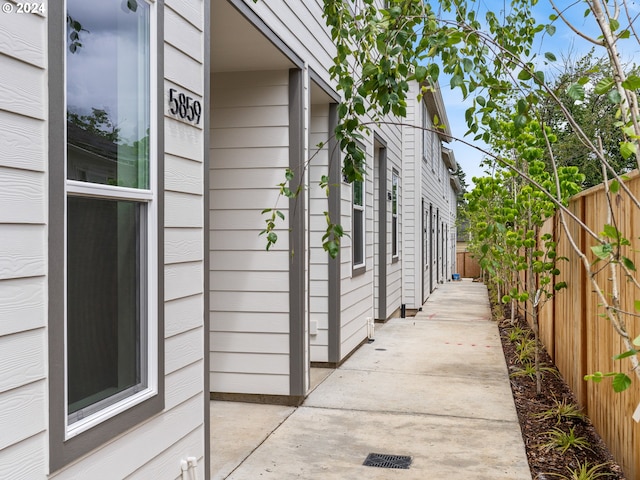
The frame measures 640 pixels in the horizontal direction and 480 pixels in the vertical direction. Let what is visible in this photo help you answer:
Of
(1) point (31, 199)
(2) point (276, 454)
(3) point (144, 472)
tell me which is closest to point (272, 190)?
(2) point (276, 454)

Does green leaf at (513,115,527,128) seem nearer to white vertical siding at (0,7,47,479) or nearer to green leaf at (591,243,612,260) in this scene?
green leaf at (591,243,612,260)

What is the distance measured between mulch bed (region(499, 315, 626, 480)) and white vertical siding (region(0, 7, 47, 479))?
301 cm

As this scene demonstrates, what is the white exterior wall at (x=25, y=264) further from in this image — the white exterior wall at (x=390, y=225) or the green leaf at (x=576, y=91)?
the white exterior wall at (x=390, y=225)

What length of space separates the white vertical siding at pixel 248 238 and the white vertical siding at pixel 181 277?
2020 mm

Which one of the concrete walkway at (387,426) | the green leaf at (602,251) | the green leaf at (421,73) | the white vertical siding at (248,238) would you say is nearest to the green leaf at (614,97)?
the green leaf at (602,251)

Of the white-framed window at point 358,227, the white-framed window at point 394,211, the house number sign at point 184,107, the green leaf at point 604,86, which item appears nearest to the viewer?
the green leaf at point 604,86

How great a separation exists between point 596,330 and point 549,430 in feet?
2.94

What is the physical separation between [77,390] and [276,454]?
Answer: 85.5 inches

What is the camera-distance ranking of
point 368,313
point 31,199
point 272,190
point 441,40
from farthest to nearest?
1. point 368,313
2. point 272,190
3. point 441,40
4. point 31,199

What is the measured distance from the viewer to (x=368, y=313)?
874cm

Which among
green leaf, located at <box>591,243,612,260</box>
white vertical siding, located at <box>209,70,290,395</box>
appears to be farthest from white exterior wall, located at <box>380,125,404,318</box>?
green leaf, located at <box>591,243,612,260</box>

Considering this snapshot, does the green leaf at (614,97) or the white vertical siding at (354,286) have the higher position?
the green leaf at (614,97)

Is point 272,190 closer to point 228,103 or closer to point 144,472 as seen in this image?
point 228,103
